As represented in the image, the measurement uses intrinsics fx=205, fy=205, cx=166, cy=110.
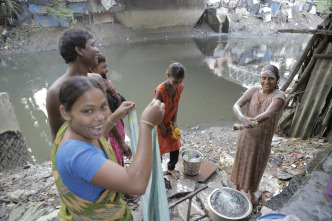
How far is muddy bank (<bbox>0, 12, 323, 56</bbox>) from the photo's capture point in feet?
47.0

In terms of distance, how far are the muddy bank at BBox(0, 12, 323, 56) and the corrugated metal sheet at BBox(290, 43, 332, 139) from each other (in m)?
14.8

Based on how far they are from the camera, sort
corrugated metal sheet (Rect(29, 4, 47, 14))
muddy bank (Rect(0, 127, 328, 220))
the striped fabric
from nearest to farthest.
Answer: the striped fabric < muddy bank (Rect(0, 127, 328, 220)) < corrugated metal sheet (Rect(29, 4, 47, 14))

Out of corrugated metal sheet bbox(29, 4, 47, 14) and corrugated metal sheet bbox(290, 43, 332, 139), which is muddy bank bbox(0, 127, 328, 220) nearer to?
corrugated metal sheet bbox(290, 43, 332, 139)

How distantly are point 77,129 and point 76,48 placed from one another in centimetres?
102

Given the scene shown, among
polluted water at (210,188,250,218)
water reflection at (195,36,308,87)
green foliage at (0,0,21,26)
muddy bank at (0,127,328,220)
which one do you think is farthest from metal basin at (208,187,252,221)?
green foliage at (0,0,21,26)

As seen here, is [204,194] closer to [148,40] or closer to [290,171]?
[290,171]

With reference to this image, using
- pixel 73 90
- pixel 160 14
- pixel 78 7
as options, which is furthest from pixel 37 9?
pixel 73 90

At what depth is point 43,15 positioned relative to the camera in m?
15.8

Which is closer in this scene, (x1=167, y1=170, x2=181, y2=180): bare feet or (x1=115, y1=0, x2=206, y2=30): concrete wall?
(x1=167, y1=170, x2=181, y2=180): bare feet

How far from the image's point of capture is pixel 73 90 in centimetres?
98

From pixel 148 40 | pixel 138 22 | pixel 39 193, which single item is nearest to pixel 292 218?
pixel 39 193

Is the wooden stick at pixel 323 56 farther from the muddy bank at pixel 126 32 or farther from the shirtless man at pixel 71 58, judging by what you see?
the muddy bank at pixel 126 32

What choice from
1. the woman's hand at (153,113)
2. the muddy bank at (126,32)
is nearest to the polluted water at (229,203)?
the woman's hand at (153,113)

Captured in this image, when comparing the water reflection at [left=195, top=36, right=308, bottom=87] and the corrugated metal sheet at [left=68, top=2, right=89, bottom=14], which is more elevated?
the corrugated metal sheet at [left=68, top=2, right=89, bottom=14]
